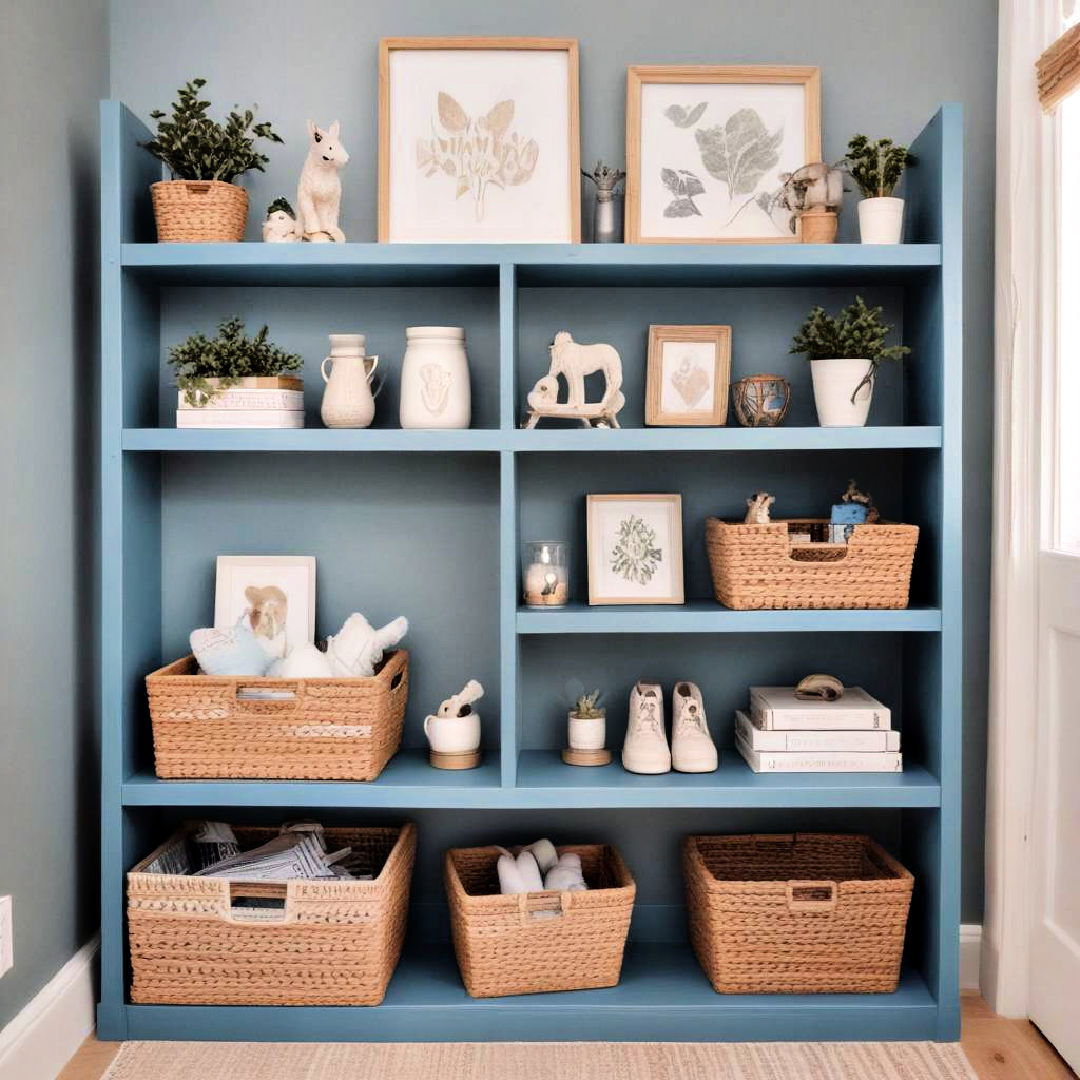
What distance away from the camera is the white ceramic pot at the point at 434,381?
7.66ft

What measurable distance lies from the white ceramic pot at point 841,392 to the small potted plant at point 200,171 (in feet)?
4.02

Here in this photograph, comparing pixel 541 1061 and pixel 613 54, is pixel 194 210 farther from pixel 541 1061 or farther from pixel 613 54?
pixel 541 1061

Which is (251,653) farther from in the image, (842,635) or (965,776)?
(965,776)

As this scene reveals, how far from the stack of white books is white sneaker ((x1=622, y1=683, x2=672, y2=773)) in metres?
0.19

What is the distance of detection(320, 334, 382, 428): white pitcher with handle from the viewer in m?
2.36

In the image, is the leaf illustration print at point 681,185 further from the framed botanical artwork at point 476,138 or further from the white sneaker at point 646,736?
the white sneaker at point 646,736

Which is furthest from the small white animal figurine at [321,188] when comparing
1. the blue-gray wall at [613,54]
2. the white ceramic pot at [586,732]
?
the white ceramic pot at [586,732]

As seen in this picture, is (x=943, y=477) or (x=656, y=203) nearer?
(x=943, y=477)

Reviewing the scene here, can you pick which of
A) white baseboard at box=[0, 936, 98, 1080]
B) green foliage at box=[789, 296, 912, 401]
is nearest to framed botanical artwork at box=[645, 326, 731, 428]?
green foliage at box=[789, 296, 912, 401]

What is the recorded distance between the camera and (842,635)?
2.59 meters

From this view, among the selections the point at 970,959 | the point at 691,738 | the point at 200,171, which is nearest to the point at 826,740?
the point at 691,738

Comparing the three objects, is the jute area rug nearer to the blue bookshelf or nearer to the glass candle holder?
the blue bookshelf

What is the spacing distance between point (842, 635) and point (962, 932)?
704 mm

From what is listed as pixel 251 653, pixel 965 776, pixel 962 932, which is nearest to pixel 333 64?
pixel 251 653
